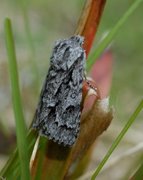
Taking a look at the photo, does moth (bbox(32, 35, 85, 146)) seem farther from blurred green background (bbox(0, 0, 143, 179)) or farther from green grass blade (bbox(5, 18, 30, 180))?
blurred green background (bbox(0, 0, 143, 179))

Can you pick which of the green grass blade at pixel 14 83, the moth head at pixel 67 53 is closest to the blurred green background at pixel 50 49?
the moth head at pixel 67 53

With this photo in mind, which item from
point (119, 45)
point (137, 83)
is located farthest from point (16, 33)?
point (137, 83)

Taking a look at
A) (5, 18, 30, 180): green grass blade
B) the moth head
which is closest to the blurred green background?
the moth head

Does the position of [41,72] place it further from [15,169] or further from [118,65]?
[15,169]

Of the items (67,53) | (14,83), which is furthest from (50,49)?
(14,83)

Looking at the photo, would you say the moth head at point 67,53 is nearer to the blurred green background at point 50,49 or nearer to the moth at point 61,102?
the moth at point 61,102
